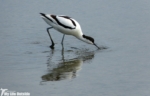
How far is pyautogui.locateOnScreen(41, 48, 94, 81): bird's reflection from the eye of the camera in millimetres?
9102

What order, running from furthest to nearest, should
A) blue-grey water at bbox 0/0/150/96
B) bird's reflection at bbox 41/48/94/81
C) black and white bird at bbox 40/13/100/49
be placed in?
black and white bird at bbox 40/13/100/49 < bird's reflection at bbox 41/48/94/81 < blue-grey water at bbox 0/0/150/96

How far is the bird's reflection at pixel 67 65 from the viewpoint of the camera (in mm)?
9102

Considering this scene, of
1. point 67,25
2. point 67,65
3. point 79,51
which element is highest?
point 67,25

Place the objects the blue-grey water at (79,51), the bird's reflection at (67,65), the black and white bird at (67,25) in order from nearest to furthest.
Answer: the blue-grey water at (79,51) → the bird's reflection at (67,65) → the black and white bird at (67,25)

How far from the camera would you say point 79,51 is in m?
11.4

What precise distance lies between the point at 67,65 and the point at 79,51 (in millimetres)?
1382

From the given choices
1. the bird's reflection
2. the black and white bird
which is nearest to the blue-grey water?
the bird's reflection

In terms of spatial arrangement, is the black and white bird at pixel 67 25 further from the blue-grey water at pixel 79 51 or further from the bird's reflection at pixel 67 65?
the bird's reflection at pixel 67 65

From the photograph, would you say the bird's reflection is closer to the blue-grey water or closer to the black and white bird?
Result: the blue-grey water

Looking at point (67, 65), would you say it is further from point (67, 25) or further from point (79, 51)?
point (67, 25)

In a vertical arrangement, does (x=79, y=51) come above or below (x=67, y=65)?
above

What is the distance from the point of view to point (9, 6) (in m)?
15.7

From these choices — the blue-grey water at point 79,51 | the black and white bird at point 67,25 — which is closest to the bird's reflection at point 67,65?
the blue-grey water at point 79,51

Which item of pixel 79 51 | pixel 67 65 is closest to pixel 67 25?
pixel 79 51
